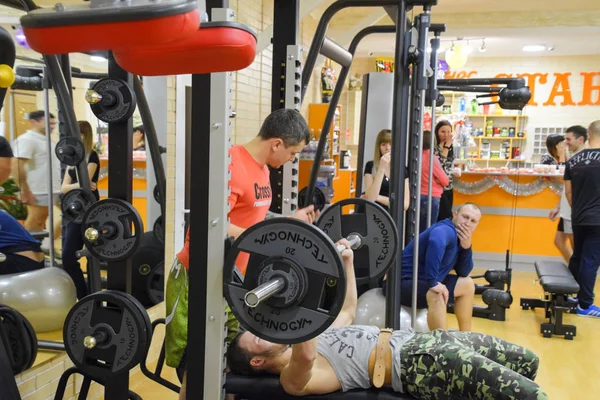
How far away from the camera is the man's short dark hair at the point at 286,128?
2.24 meters

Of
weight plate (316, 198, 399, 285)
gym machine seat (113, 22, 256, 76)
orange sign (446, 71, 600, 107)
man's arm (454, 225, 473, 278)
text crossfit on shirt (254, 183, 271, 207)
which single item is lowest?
man's arm (454, 225, 473, 278)

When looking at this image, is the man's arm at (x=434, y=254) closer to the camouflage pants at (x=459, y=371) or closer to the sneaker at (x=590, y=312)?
the camouflage pants at (x=459, y=371)

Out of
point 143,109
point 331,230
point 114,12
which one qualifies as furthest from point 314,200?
point 114,12

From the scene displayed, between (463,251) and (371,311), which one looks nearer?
(371,311)

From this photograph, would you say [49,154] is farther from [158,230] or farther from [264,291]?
[264,291]

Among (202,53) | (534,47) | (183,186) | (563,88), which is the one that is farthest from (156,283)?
(563,88)

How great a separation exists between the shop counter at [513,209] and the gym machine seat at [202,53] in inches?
233

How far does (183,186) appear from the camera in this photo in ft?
12.2

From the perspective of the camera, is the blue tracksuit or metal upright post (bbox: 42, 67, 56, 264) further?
the blue tracksuit

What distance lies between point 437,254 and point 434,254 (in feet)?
0.06

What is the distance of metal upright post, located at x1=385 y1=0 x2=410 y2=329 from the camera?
2.67 meters

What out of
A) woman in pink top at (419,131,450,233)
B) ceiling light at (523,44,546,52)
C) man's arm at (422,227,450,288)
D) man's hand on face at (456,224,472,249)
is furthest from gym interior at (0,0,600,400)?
ceiling light at (523,44,546,52)

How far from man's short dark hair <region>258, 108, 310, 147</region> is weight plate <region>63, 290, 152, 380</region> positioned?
88 centimetres

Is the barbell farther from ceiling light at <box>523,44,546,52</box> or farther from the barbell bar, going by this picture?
ceiling light at <box>523,44,546,52</box>
